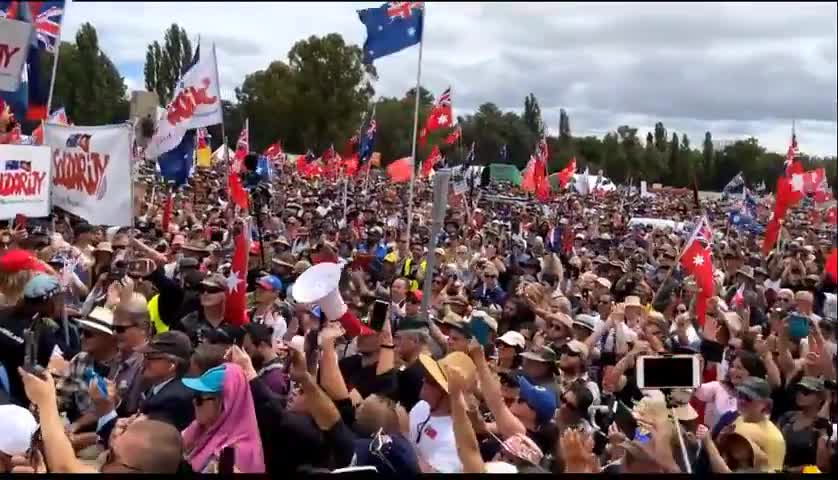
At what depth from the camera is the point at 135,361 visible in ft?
15.6

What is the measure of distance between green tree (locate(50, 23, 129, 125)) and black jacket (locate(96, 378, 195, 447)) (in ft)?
90.0

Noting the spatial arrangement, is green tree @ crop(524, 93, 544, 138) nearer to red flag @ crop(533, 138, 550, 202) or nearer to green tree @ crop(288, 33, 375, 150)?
green tree @ crop(288, 33, 375, 150)

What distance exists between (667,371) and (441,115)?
1404 cm

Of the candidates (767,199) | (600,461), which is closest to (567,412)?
(600,461)

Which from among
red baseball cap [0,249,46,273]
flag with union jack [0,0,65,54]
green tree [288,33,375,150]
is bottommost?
red baseball cap [0,249,46,273]

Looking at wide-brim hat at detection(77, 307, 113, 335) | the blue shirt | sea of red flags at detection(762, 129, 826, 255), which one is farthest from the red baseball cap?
sea of red flags at detection(762, 129, 826, 255)

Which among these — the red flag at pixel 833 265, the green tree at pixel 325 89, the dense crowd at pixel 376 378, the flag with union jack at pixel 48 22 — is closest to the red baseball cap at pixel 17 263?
the dense crowd at pixel 376 378

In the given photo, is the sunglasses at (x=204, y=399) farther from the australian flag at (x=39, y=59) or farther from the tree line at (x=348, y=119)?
the tree line at (x=348, y=119)

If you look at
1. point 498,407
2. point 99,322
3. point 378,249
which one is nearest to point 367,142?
point 378,249

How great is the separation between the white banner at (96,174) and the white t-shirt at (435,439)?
3383mm

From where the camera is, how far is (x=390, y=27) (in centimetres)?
1237

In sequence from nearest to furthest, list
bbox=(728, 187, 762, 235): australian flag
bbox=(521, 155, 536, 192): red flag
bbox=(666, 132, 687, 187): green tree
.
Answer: bbox=(728, 187, 762, 235): australian flag < bbox=(521, 155, 536, 192): red flag < bbox=(666, 132, 687, 187): green tree

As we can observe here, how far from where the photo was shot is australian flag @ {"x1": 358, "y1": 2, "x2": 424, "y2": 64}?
40.4ft

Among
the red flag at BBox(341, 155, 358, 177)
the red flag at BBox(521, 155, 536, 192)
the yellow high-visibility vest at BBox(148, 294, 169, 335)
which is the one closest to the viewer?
the yellow high-visibility vest at BBox(148, 294, 169, 335)
